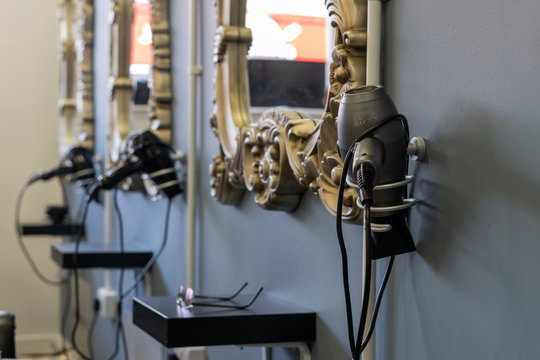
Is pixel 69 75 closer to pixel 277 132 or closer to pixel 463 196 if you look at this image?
pixel 277 132

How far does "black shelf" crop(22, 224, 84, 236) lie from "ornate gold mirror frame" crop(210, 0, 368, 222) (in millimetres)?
2476

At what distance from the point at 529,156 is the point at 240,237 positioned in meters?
1.09

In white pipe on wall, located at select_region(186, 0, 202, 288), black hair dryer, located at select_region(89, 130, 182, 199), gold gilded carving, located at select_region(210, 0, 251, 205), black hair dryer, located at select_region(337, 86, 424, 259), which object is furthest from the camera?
black hair dryer, located at select_region(89, 130, 182, 199)

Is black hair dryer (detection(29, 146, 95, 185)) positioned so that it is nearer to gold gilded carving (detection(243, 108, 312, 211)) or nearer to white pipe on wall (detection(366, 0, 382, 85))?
gold gilded carving (detection(243, 108, 312, 211))

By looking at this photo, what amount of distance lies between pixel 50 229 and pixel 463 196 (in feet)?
11.6

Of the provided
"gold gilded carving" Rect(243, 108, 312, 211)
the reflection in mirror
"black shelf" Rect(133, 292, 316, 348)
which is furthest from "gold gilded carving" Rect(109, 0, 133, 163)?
"black shelf" Rect(133, 292, 316, 348)

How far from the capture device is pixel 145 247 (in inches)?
111

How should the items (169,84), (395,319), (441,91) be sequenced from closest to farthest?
1. (441,91)
2. (395,319)
3. (169,84)

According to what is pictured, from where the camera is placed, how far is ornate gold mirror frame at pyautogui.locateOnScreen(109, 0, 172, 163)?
2455 millimetres

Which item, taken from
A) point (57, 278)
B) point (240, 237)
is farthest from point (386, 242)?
point (57, 278)

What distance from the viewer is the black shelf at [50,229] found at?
4.11m

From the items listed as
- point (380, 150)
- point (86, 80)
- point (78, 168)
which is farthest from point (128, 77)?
point (380, 150)

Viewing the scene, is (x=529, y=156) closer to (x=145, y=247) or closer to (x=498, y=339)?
(x=498, y=339)

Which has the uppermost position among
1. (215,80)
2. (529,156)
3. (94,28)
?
(94,28)
